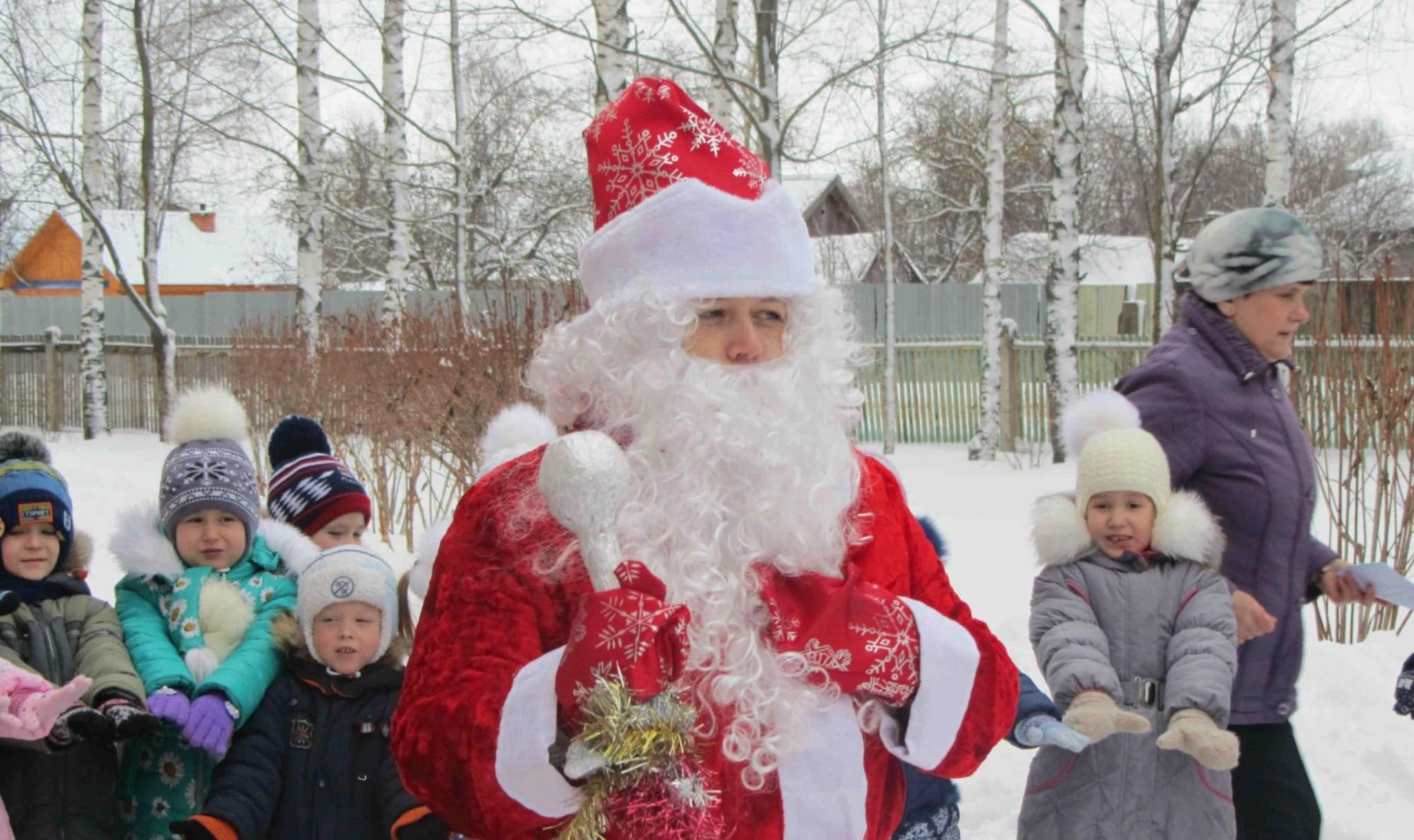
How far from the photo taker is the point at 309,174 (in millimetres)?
12516

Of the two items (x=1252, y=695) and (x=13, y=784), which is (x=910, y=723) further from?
(x=13, y=784)

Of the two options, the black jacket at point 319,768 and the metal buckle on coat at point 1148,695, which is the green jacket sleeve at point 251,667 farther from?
the metal buckle on coat at point 1148,695

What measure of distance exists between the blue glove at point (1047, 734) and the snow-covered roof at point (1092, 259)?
2134 cm

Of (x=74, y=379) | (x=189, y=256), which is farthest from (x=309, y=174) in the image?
(x=189, y=256)

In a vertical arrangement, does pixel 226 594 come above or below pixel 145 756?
above

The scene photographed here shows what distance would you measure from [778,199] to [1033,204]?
105 ft

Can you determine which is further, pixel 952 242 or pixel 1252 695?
pixel 952 242

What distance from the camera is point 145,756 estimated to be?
3.05 m

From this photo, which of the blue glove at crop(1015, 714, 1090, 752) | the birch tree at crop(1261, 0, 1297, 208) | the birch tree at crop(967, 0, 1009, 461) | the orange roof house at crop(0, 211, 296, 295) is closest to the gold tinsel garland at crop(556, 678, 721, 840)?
the blue glove at crop(1015, 714, 1090, 752)

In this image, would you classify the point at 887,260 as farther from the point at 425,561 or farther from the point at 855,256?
the point at 855,256

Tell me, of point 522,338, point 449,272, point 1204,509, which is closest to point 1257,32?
point 522,338

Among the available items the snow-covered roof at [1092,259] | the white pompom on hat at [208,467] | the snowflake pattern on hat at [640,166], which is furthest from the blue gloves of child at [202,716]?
the snow-covered roof at [1092,259]

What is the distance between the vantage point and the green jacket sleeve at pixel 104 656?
283 centimetres

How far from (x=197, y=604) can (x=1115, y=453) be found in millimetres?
2278
